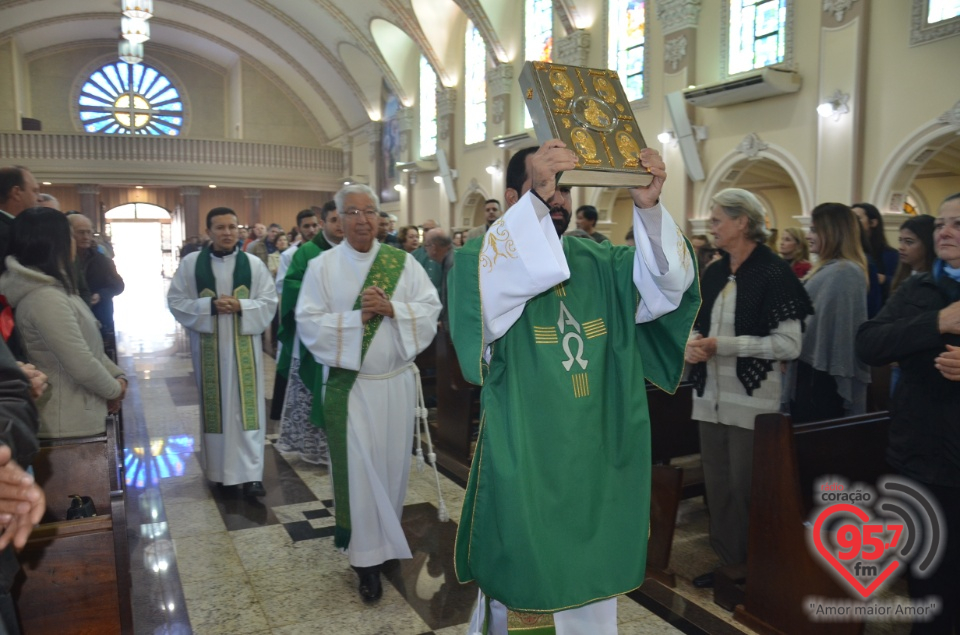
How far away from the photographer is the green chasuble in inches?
79.7

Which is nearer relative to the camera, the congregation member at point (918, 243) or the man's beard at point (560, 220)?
the man's beard at point (560, 220)

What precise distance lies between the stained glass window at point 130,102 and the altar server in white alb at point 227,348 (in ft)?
73.3

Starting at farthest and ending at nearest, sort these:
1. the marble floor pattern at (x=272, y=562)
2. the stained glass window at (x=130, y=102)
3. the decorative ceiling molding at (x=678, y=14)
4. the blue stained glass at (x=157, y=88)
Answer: the blue stained glass at (x=157, y=88) → the stained glass window at (x=130, y=102) → the decorative ceiling molding at (x=678, y=14) → the marble floor pattern at (x=272, y=562)

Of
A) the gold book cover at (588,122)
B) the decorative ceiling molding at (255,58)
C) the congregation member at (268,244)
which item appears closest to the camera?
the gold book cover at (588,122)

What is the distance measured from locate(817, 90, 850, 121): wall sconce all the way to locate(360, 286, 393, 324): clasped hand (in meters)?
7.85

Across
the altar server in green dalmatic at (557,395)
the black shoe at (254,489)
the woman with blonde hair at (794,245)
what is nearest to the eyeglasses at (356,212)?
the altar server in green dalmatic at (557,395)

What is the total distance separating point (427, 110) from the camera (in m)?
19.9

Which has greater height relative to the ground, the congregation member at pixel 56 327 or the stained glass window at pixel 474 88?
the stained glass window at pixel 474 88

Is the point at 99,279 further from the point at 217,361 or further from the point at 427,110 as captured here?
the point at 427,110

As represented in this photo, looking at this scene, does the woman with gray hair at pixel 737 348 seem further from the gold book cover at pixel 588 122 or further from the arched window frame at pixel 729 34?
the arched window frame at pixel 729 34

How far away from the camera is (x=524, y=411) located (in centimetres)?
207

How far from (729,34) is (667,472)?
918 centimetres

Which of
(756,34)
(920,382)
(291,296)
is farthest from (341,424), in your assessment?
(756,34)

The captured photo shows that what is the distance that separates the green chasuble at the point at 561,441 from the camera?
2.03 metres
